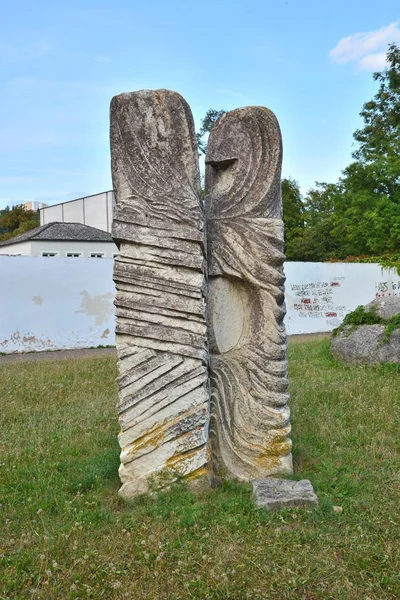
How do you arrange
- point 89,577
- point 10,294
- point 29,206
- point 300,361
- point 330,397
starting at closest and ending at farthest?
point 89,577
point 330,397
point 300,361
point 10,294
point 29,206

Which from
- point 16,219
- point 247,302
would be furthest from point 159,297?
point 16,219

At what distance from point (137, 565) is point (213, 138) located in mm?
3205

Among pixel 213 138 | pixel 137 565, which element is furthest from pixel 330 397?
pixel 137 565

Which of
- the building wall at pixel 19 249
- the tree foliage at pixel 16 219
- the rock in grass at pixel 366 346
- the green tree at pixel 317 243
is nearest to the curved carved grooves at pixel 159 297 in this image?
the rock in grass at pixel 366 346

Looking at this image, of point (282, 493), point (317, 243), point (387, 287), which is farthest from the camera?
point (317, 243)

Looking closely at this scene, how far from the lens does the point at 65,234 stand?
2716 centimetres

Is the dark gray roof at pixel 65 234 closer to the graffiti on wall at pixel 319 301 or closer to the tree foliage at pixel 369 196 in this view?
the tree foliage at pixel 369 196

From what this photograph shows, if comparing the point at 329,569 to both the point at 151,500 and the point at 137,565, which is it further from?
the point at 151,500

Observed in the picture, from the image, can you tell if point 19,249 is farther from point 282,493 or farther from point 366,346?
point 282,493

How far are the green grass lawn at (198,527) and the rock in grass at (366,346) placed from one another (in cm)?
272

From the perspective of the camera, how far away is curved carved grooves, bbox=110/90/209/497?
419 centimetres

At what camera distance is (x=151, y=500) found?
4066 mm

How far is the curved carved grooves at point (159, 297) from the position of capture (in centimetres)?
419

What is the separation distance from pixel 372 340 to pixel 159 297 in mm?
5559
